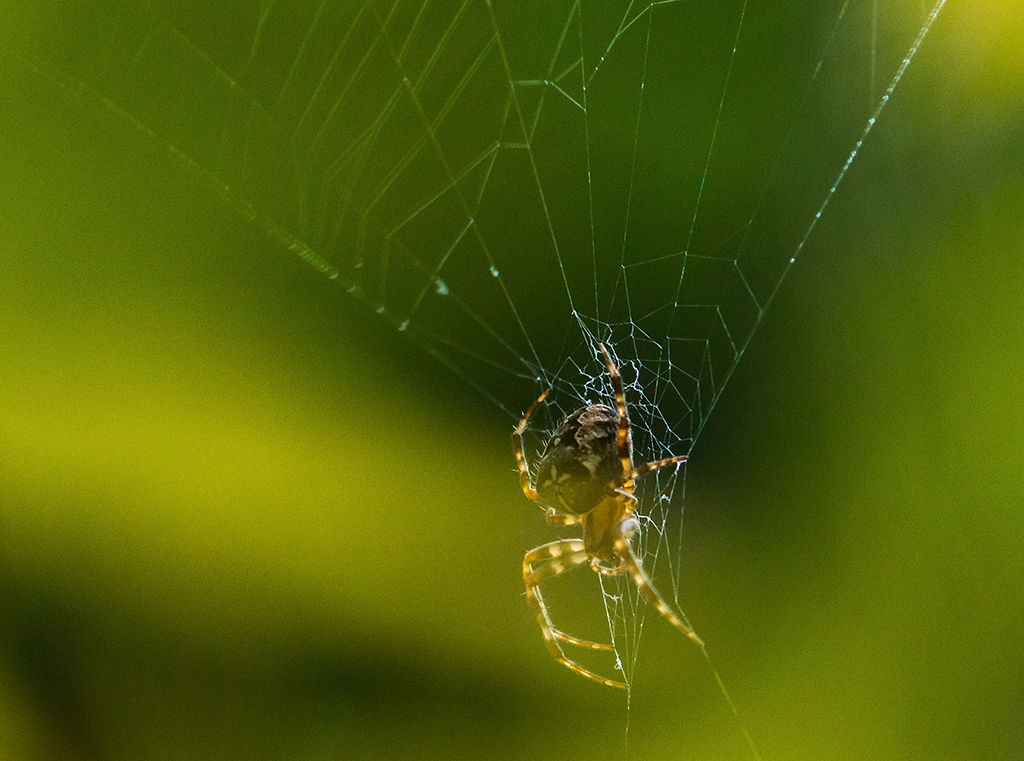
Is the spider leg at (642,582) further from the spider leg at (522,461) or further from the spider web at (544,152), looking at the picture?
the spider web at (544,152)

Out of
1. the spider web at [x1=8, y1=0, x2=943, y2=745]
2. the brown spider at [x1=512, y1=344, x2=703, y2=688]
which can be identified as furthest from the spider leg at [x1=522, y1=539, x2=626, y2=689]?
the spider web at [x1=8, y1=0, x2=943, y2=745]

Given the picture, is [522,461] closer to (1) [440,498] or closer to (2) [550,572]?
(1) [440,498]

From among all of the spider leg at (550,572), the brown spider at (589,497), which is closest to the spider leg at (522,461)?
the brown spider at (589,497)

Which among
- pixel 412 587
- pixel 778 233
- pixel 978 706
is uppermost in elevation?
pixel 778 233

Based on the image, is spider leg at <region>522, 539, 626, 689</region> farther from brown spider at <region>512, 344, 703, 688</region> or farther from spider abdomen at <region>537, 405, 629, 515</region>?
spider abdomen at <region>537, 405, 629, 515</region>

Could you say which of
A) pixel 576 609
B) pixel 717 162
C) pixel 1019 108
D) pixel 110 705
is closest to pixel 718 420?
pixel 717 162

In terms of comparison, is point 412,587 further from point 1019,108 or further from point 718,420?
point 1019,108
